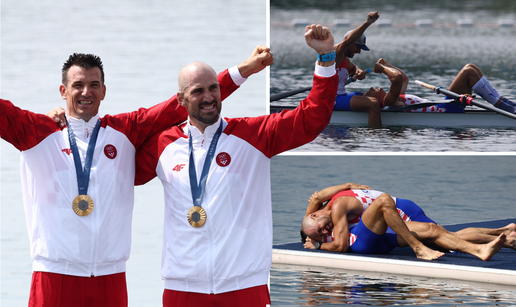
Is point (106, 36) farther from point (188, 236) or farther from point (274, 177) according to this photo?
point (188, 236)

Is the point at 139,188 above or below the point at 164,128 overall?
below

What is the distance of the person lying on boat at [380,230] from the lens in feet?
17.7

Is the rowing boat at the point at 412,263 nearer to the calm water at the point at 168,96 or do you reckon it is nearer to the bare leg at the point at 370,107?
the calm water at the point at 168,96

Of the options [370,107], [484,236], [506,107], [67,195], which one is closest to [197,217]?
[67,195]

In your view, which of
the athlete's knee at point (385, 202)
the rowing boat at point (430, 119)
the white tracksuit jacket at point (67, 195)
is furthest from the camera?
the rowing boat at point (430, 119)

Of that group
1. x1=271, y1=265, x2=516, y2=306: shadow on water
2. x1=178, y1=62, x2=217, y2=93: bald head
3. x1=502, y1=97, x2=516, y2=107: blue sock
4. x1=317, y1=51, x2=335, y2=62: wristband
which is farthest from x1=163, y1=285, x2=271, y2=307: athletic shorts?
x1=502, y1=97, x2=516, y2=107: blue sock

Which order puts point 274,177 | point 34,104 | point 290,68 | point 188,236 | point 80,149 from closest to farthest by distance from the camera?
point 188,236 → point 80,149 → point 290,68 → point 34,104 → point 274,177

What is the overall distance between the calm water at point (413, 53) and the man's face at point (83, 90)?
3768 millimetres

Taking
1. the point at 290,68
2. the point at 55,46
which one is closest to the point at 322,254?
the point at 290,68

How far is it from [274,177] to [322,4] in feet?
17.7

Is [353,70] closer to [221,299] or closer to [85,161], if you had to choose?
[85,161]

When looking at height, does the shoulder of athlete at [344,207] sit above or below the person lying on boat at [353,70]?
below

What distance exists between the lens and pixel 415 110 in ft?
23.4

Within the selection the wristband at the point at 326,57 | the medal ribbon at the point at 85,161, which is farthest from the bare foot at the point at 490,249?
the medal ribbon at the point at 85,161
